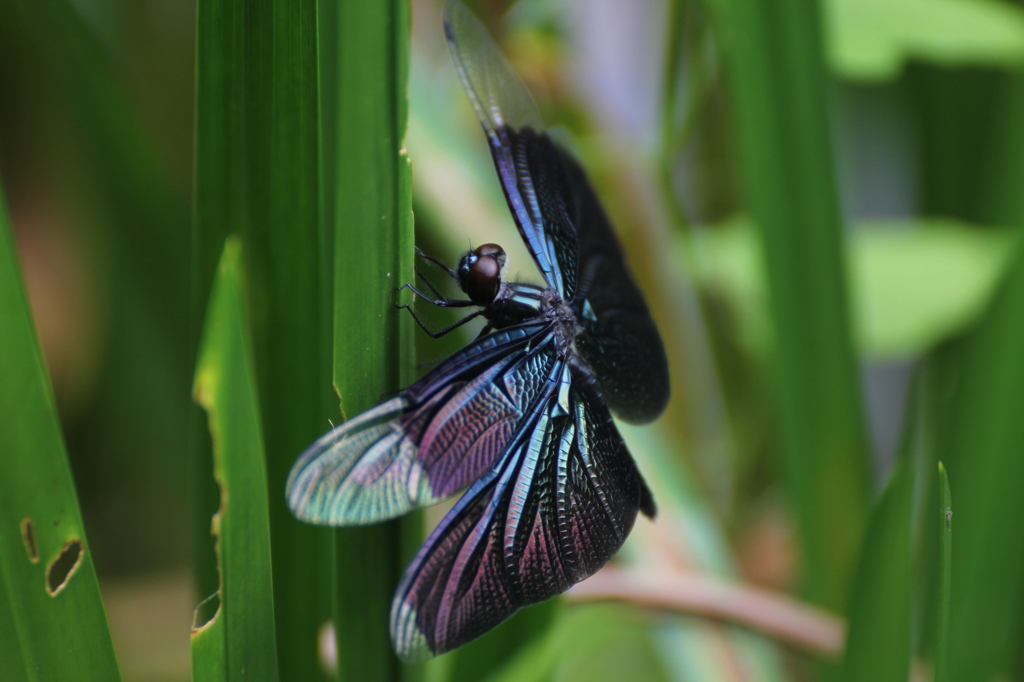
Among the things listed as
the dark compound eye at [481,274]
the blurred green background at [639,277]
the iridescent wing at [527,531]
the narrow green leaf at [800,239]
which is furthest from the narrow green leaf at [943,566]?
the narrow green leaf at [800,239]

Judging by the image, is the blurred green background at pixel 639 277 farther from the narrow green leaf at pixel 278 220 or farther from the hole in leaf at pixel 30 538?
the hole in leaf at pixel 30 538

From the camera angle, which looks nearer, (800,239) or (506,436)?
(506,436)

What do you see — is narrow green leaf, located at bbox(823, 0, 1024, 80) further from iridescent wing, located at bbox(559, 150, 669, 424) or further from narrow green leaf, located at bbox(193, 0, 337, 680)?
narrow green leaf, located at bbox(193, 0, 337, 680)

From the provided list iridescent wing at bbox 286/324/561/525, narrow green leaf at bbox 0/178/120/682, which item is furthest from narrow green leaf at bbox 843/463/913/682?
narrow green leaf at bbox 0/178/120/682


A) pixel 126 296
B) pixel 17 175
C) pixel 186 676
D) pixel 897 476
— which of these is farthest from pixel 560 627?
pixel 17 175

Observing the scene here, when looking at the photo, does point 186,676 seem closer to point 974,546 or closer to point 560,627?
point 560,627

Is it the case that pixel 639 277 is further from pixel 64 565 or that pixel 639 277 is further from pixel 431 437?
pixel 64 565

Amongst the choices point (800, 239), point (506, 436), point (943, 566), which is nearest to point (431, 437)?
point (506, 436)
